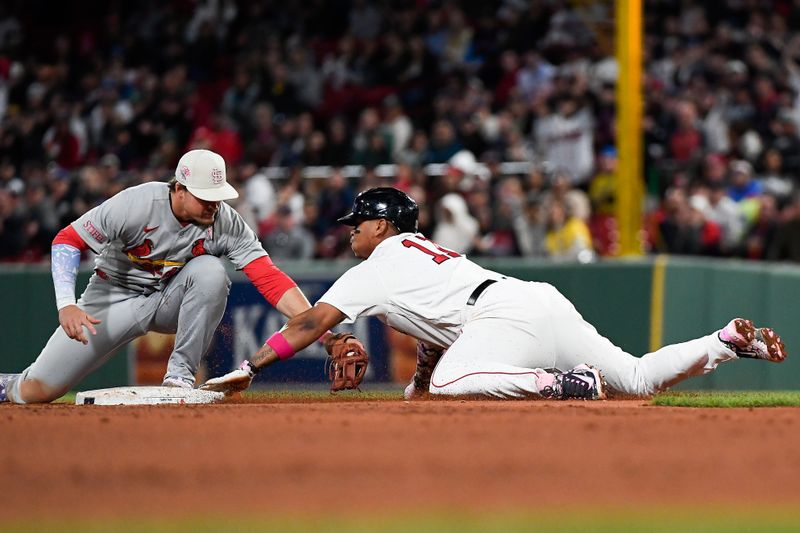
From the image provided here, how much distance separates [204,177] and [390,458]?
2.48m

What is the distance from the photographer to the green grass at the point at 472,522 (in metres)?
4.38

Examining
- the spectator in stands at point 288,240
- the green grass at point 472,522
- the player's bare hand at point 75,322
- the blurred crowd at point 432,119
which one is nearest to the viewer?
the green grass at point 472,522

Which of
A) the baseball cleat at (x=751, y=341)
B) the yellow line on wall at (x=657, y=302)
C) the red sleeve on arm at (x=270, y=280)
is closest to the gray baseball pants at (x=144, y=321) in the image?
the red sleeve on arm at (x=270, y=280)

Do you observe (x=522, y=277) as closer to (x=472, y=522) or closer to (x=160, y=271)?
(x=160, y=271)

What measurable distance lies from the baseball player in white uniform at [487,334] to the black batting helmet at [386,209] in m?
0.01

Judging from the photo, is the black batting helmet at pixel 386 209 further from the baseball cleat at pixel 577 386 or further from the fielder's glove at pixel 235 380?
the baseball cleat at pixel 577 386

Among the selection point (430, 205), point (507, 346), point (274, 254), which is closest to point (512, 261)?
point (430, 205)

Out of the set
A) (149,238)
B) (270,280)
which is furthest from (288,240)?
(149,238)

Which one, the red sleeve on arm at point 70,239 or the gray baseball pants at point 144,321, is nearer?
the red sleeve on arm at point 70,239

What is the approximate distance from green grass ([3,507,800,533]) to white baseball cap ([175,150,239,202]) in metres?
3.14

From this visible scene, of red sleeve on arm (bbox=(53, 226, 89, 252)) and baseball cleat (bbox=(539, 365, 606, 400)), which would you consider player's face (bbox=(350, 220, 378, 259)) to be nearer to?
→ baseball cleat (bbox=(539, 365, 606, 400))

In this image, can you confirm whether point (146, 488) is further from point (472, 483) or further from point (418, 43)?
point (418, 43)

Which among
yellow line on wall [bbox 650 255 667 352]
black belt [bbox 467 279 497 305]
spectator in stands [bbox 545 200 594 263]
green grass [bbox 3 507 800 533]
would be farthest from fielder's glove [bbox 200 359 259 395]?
spectator in stands [bbox 545 200 594 263]

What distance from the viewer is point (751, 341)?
7195 millimetres
